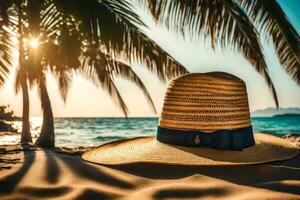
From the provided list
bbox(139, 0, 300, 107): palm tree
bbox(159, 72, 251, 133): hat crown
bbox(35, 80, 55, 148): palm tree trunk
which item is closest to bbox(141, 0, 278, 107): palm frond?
bbox(139, 0, 300, 107): palm tree

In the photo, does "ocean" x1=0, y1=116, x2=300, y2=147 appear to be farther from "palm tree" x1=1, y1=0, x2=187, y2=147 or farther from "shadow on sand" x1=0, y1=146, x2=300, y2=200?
"shadow on sand" x1=0, y1=146, x2=300, y2=200

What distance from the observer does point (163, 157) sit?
5.36ft

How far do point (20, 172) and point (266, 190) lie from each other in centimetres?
133

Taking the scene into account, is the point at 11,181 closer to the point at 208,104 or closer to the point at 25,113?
the point at 208,104

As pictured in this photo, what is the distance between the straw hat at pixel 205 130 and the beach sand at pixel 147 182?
0.10 metres

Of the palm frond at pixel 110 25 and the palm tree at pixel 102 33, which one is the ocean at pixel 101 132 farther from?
the palm frond at pixel 110 25

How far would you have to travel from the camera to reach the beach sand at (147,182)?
1.41 meters

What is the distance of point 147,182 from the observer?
1.62 metres

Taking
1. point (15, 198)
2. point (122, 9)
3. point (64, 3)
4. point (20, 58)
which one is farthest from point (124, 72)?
point (15, 198)

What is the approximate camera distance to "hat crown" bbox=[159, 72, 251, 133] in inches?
66.9

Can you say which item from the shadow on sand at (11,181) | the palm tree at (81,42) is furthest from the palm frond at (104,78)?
the shadow on sand at (11,181)

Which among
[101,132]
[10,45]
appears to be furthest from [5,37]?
[101,132]

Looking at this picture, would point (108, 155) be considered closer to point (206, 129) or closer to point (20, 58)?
point (206, 129)

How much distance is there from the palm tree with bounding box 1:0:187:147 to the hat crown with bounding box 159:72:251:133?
1776 mm
